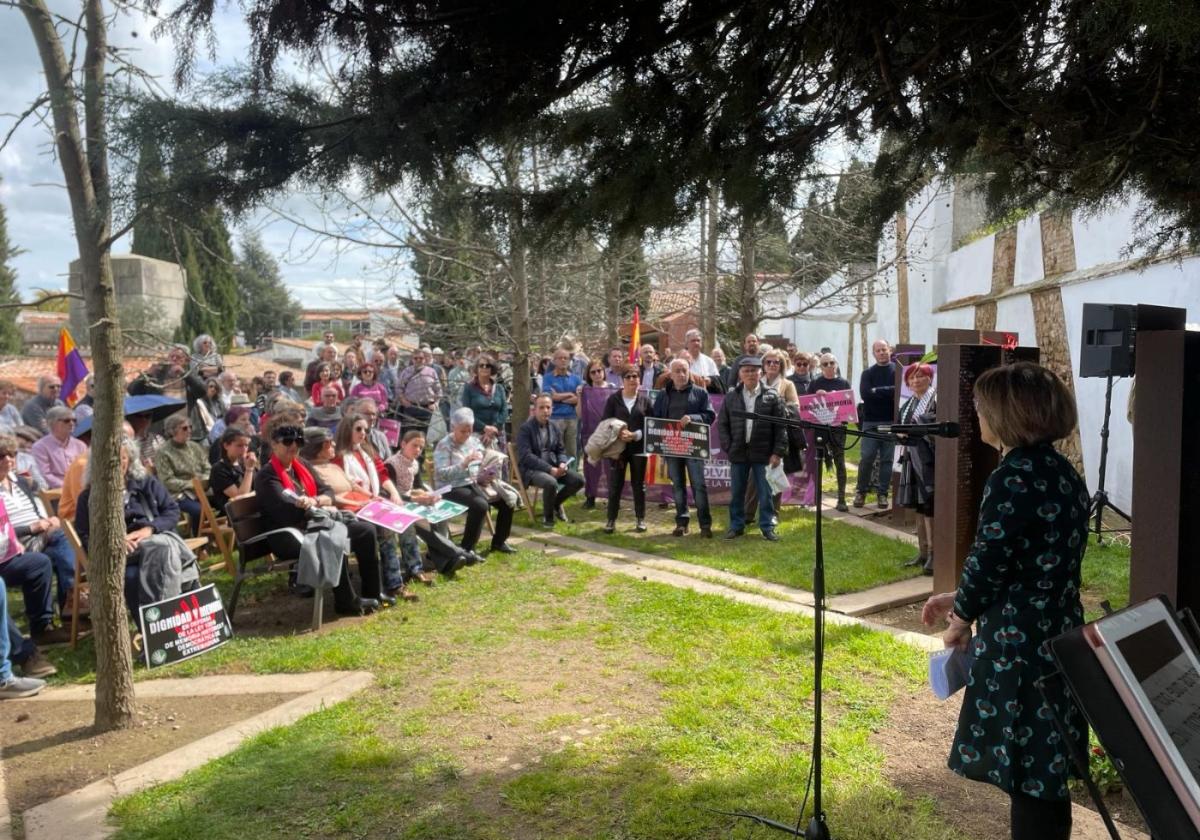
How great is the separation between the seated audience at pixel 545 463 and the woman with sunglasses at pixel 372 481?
2550 millimetres

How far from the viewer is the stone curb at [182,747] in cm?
384

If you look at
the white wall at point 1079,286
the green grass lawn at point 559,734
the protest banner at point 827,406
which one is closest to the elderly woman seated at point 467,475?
the green grass lawn at point 559,734

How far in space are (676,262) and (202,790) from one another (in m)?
14.9

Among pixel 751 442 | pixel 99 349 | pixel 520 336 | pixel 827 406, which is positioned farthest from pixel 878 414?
pixel 99 349

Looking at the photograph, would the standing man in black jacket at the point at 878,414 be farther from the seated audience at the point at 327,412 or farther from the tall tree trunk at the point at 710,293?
the seated audience at the point at 327,412

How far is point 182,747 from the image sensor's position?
15.1ft

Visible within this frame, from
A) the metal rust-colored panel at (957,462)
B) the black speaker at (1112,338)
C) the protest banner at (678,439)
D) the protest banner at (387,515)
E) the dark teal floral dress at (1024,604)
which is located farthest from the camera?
the protest banner at (678,439)

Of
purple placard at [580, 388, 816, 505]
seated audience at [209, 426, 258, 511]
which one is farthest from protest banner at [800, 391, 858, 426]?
seated audience at [209, 426, 258, 511]

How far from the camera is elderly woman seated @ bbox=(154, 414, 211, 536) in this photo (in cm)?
849

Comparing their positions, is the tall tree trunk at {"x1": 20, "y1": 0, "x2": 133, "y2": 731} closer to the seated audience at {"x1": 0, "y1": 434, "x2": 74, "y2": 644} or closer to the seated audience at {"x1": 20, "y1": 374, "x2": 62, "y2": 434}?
the seated audience at {"x1": 0, "y1": 434, "x2": 74, "y2": 644}

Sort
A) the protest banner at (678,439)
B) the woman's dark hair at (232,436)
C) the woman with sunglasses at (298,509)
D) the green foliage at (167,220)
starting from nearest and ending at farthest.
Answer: the green foliage at (167,220) → the woman with sunglasses at (298,509) → the woman's dark hair at (232,436) → the protest banner at (678,439)

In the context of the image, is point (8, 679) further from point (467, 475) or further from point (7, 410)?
point (7, 410)

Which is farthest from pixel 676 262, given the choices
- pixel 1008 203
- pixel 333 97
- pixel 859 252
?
pixel 333 97

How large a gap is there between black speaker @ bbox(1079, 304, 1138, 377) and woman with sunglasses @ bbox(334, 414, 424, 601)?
5749 mm
